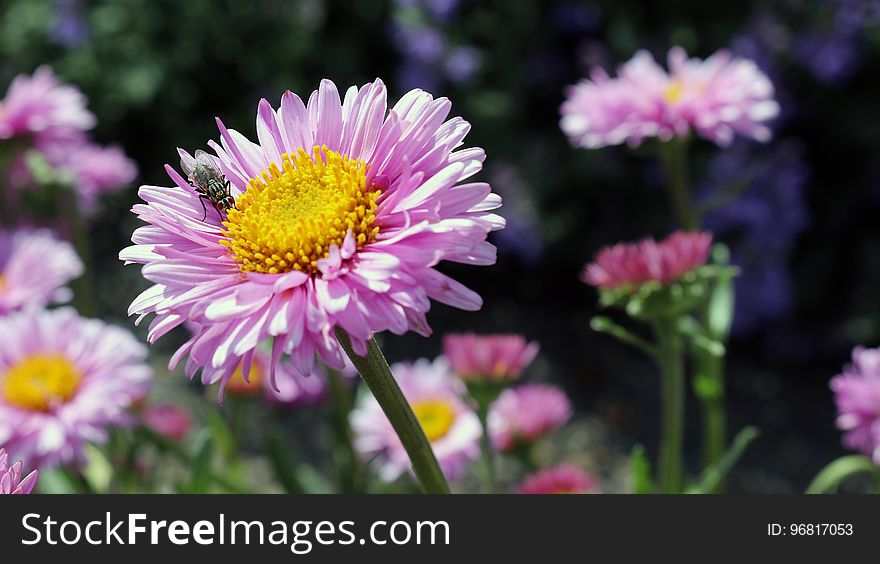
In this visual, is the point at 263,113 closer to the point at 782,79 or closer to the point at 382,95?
the point at 382,95

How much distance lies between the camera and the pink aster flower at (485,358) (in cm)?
136

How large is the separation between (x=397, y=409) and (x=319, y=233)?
0.16 m

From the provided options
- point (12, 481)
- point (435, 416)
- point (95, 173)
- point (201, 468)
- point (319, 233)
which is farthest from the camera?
point (95, 173)

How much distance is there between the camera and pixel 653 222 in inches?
116

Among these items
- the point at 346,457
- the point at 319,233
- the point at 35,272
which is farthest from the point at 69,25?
the point at 319,233

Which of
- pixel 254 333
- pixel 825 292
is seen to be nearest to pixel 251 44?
pixel 825 292

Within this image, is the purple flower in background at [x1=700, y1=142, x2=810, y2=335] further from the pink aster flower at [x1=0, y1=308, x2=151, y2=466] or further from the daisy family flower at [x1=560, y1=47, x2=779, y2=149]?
the pink aster flower at [x1=0, y1=308, x2=151, y2=466]

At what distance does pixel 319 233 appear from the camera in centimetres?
81

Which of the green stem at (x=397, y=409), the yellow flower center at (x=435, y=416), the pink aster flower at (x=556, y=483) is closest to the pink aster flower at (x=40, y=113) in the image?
the yellow flower center at (x=435, y=416)

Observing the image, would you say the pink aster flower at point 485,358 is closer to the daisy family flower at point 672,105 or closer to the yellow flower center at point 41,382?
the daisy family flower at point 672,105

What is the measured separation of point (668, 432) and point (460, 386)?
36 centimetres

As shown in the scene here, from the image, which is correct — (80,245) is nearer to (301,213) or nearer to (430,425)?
(430,425)

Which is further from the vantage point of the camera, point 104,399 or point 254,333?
point 104,399

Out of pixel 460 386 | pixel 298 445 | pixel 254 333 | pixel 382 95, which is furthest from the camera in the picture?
pixel 298 445
